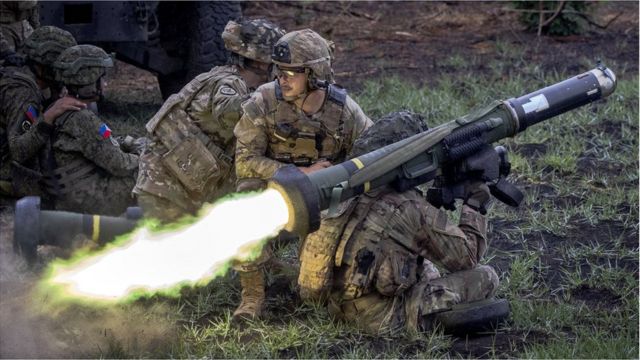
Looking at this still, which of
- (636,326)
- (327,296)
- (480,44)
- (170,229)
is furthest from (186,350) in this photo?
(480,44)

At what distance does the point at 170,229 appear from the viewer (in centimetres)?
679

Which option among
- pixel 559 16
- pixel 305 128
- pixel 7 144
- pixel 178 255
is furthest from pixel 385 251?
pixel 559 16

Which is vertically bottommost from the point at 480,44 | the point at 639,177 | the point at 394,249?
the point at 480,44

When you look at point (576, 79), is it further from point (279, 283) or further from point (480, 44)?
point (480, 44)

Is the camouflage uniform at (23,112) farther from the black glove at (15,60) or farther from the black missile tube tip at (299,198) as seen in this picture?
the black missile tube tip at (299,198)

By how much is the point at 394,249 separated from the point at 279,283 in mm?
1114

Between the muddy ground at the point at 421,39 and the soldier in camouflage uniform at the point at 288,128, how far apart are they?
12.5 ft

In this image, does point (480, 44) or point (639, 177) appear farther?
point (480, 44)

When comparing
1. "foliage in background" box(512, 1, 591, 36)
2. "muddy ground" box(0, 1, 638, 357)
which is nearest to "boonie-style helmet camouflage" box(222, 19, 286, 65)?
"muddy ground" box(0, 1, 638, 357)

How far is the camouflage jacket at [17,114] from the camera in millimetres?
7504

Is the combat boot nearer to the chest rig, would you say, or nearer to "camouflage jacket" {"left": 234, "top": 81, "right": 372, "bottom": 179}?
"camouflage jacket" {"left": 234, "top": 81, "right": 372, "bottom": 179}

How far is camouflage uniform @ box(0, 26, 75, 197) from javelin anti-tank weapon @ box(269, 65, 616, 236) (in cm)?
265

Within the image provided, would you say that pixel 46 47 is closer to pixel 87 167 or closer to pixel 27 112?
pixel 27 112

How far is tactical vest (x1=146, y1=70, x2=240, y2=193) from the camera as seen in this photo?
22.5 feet
